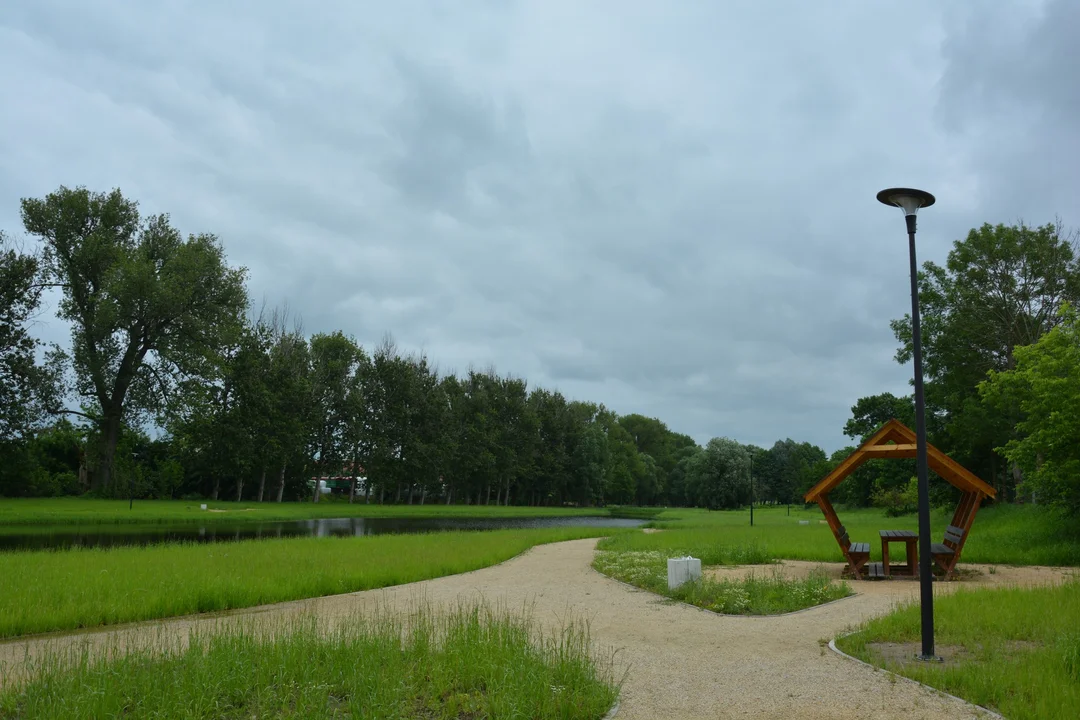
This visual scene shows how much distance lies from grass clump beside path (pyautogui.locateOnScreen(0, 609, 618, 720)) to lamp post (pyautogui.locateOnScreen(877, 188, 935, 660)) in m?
3.84

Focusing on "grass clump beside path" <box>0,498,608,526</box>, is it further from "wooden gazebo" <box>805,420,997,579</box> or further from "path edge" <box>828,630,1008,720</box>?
"path edge" <box>828,630,1008,720</box>

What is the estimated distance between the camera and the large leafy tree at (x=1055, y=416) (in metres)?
19.6

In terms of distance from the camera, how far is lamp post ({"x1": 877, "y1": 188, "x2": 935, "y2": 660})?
834cm

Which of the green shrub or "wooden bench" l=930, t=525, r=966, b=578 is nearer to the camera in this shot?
"wooden bench" l=930, t=525, r=966, b=578

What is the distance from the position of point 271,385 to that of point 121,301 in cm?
1926

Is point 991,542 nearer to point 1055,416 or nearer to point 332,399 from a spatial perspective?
point 1055,416

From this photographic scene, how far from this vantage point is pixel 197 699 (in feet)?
19.9

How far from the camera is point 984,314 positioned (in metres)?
38.9

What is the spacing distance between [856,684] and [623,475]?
104m

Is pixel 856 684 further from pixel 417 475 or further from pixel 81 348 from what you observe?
pixel 417 475

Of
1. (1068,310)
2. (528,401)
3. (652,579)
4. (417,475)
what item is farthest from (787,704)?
(528,401)

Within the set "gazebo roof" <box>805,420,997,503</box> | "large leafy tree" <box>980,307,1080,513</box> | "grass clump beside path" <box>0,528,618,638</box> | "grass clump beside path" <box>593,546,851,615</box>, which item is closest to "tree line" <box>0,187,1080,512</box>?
→ "large leafy tree" <box>980,307,1080,513</box>

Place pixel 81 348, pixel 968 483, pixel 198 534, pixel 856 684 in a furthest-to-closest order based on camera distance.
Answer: pixel 81 348 < pixel 198 534 < pixel 968 483 < pixel 856 684

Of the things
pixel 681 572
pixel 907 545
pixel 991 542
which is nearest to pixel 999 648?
pixel 681 572
